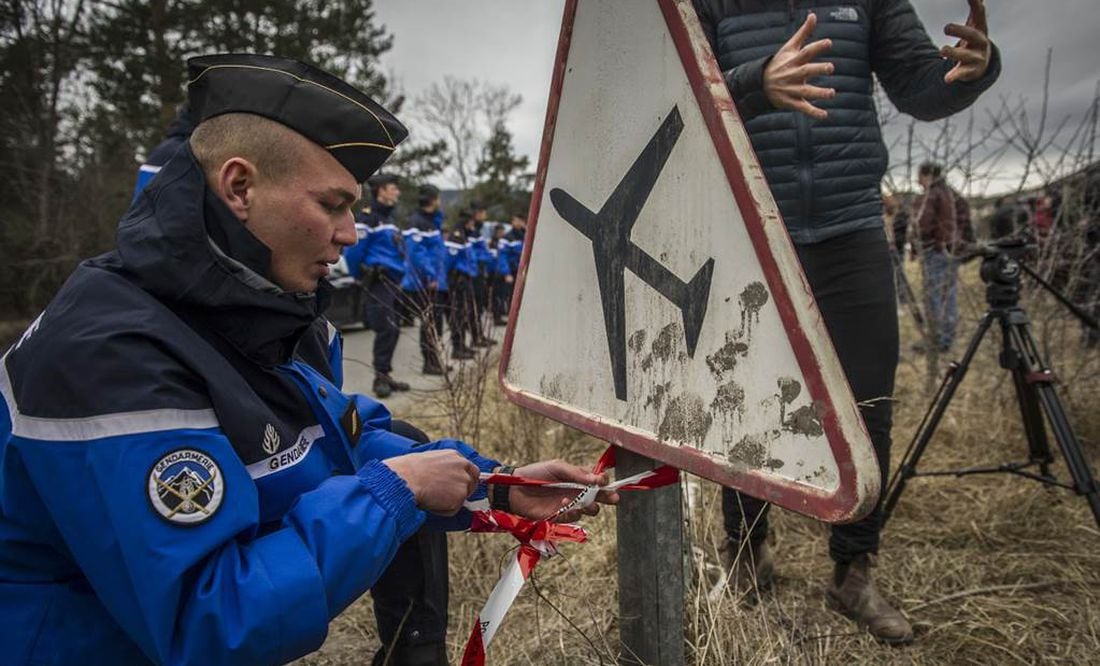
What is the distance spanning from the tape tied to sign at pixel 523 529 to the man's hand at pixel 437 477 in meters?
0.10

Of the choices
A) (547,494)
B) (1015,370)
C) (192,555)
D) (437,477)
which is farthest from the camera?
(1015,370)

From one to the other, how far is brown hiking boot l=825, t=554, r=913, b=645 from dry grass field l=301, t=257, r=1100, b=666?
0.14 feet

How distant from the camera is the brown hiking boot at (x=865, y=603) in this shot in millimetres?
1954

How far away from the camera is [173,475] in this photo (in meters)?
1.00

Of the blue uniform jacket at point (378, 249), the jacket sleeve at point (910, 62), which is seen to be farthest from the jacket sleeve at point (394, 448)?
the blue uniform jacket at point (378, 249)

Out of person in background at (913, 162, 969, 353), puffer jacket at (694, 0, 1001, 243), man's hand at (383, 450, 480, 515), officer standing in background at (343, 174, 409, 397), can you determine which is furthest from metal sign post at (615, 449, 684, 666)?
officer standing in background at (343, 174, 409, 397)

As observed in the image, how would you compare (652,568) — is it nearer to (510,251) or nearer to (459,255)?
(459,255)

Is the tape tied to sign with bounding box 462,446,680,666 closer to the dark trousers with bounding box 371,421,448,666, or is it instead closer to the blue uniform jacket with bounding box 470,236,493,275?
the dark trousers with bounding box 371,421,448,666

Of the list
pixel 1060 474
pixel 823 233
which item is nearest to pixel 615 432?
pixel 823 233

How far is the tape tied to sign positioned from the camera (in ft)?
4.12

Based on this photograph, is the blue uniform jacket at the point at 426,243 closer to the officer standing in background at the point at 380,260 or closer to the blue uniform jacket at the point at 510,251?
the officer standing in background at the point at 380,260

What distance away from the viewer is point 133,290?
1167 millimetres

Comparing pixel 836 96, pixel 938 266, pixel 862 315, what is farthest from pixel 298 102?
pixel 938 266

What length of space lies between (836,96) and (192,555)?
72.4 inches
